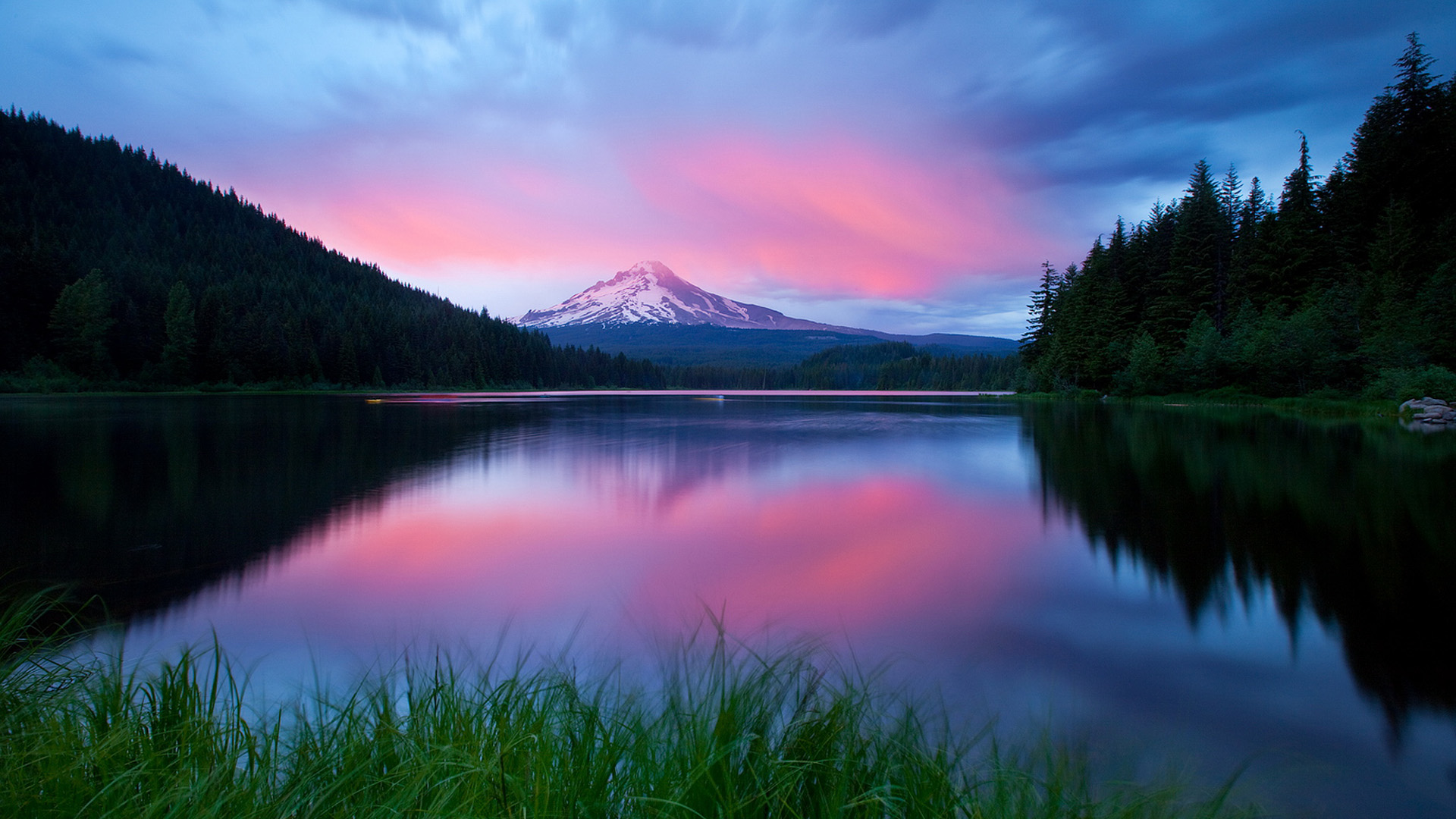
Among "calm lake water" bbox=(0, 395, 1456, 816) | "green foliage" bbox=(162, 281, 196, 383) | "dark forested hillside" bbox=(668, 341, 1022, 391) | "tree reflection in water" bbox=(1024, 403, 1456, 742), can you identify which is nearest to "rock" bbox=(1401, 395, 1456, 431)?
"tree reflection in water" bbox=(1024, 403, 1456, 742)

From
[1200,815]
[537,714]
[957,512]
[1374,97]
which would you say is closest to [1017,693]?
[1200,815]

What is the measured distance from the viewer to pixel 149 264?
7694 cm

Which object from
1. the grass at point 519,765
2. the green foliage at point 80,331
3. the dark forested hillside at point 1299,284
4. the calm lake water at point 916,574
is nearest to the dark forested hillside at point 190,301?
the green foliage at point 80,331

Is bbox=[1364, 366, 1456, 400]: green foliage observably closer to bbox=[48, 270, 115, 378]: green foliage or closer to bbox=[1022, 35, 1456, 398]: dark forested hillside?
bbox=[1022, 35, 1456, 398]: dark forested hillside

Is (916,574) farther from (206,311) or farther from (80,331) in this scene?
(206,311)

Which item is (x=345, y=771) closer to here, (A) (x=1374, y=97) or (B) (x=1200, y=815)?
(B) (x=1200, y=815)

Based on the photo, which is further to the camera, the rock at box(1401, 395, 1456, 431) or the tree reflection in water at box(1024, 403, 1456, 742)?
the rock at box(1401, 395, 1456, 431)

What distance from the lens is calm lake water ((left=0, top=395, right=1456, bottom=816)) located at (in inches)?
145

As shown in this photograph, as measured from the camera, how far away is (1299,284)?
40906 millimetres

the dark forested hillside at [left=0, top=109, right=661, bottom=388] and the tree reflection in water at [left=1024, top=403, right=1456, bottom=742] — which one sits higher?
the dark forested hillside at [left=0, top=109, right=661, bottom=388]

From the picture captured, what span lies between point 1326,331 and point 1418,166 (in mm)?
15028

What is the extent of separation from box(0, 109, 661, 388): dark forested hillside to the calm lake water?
60.4m

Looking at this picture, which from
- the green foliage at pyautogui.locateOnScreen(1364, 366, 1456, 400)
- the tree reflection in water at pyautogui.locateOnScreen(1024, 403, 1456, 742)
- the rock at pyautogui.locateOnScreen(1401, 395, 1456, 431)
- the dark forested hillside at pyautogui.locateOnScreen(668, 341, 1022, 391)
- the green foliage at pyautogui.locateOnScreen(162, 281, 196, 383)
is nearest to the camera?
the tree reflection in water at pyautogui.locateOnScreen(1024, 403, 1456, 742)

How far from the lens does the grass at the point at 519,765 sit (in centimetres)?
209
